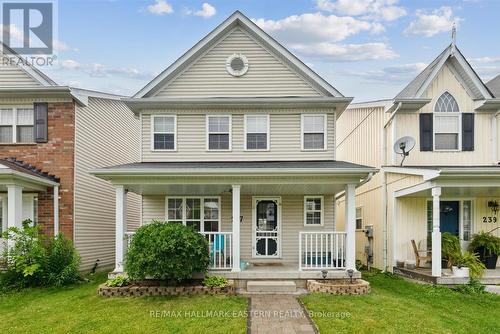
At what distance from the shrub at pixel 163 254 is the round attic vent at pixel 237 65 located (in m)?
5.63

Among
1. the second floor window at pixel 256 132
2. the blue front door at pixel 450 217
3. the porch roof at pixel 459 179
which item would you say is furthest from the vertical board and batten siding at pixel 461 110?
the second floor window at pixel 256 132

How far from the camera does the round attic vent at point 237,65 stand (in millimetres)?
12477

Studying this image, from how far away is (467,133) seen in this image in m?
12.9

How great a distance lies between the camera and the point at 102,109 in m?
14.7

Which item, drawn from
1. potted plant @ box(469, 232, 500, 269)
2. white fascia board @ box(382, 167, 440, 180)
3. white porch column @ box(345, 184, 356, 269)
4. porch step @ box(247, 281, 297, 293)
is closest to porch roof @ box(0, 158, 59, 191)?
porch step @ box(247, 281, 297, 293)

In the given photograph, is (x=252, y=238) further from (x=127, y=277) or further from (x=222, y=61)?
(x=222, y=61)

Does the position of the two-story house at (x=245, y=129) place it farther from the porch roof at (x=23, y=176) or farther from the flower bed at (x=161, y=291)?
the porch roof at (x=23, y=176)

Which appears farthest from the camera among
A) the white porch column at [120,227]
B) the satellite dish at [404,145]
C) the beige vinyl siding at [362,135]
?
the beige vinyl siding at [362,135]

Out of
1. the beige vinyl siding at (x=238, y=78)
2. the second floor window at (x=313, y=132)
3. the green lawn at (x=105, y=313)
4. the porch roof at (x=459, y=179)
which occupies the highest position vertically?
the beige vinyl siding at (x=238, y=78)

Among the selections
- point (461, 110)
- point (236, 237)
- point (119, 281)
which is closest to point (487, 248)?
point (461, 110)

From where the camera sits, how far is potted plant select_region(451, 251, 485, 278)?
34.9 feet

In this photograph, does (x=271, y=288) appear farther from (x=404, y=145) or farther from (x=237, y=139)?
(x=404, y=145)

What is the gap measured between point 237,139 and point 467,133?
7.73 m

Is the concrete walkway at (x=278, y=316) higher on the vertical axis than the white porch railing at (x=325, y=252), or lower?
lower
